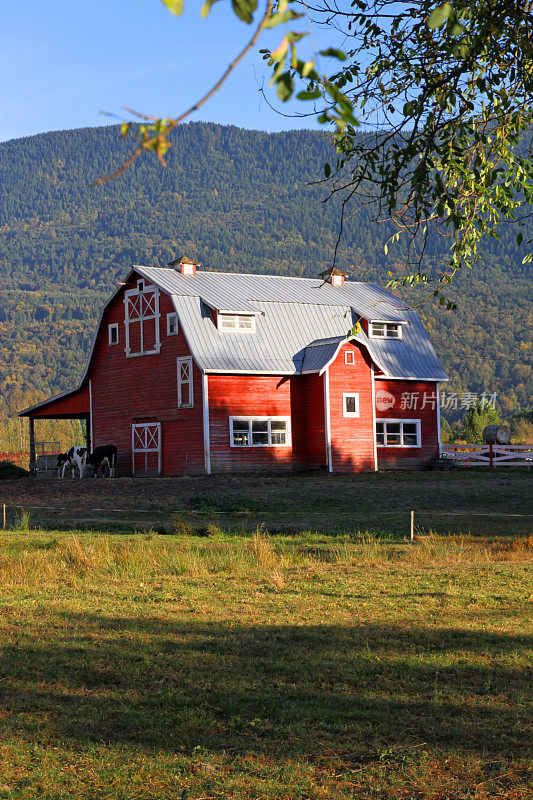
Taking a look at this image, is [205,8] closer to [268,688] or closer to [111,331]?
[268,688]

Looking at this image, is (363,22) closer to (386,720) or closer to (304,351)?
(386,720)

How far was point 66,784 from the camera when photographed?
18.1 ft

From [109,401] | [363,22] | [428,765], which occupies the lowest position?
[428,765]

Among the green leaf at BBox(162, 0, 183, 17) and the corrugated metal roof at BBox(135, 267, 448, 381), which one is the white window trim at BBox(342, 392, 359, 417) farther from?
the green leaf at BBox(162, 0, 183, 17)

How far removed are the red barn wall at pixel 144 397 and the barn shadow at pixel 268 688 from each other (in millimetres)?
27565

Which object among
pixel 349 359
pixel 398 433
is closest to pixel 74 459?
pixel 349 359

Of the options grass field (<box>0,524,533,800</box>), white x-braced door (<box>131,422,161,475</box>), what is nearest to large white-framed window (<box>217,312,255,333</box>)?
white x-braced door (<box>131,422,161,475</box>)

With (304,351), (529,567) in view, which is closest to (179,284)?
(304,351)

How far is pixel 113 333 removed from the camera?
42688 millimetres

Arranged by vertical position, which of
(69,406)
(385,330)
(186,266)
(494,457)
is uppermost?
(186,266)

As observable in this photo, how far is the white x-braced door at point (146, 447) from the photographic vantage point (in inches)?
1542

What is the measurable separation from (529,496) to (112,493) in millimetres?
12594

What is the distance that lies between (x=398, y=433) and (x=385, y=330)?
4821 mm

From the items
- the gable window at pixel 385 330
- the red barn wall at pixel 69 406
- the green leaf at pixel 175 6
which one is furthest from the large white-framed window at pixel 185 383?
the green leaf at pixel 175 6
